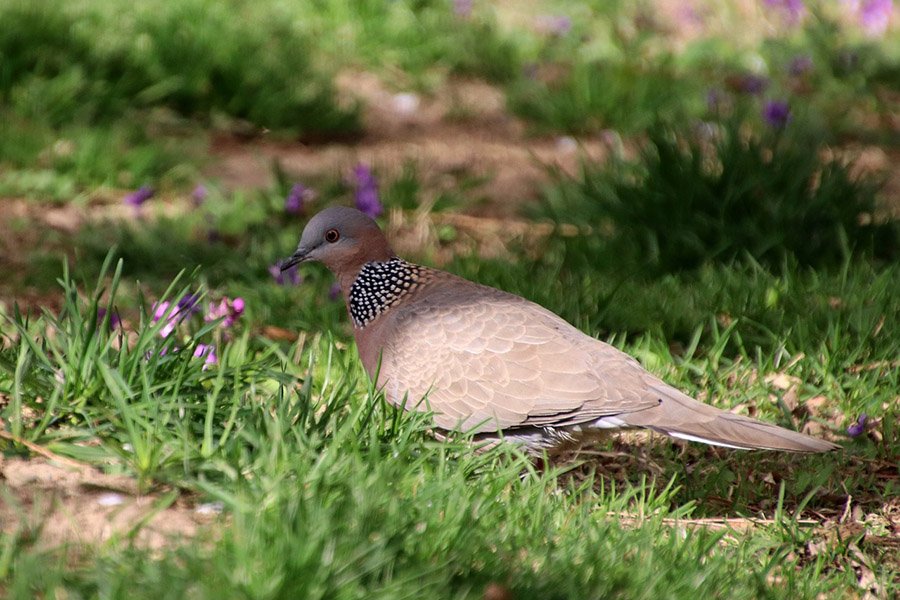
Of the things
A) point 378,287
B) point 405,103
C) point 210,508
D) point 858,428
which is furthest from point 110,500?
point 405,103

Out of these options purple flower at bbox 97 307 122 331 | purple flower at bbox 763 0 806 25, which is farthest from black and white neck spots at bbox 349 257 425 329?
purple flower at bbox 763 0 806 25

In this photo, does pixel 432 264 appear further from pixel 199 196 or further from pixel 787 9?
pixel 787 9

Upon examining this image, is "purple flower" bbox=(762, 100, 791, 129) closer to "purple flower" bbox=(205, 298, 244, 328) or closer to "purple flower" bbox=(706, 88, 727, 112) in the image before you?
"purple flower" bbox=(706, 88, 727, 112)

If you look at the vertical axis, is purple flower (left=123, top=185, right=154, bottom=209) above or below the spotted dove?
below

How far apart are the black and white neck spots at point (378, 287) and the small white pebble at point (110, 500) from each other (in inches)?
54.2

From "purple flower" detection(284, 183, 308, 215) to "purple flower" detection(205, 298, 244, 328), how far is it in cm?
103

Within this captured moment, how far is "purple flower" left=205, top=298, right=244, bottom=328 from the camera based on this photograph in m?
4.40

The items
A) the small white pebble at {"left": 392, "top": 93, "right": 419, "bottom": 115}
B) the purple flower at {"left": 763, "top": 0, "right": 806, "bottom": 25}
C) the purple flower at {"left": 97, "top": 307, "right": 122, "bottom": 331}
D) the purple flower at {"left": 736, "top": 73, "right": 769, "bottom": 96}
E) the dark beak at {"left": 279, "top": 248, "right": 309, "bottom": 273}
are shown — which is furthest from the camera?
the purple flower at {"left": 763, "top": 0, "right": 806, "bottom": 25}

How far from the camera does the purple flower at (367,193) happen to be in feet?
19.4

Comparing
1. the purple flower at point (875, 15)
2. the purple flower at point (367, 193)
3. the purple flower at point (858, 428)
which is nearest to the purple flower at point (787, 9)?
the purple flower at point (875, 15)

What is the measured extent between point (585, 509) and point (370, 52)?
18.1 feet

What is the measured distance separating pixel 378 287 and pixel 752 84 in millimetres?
4213

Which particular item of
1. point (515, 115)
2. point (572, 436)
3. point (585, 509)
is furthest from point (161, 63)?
point (585, 509)

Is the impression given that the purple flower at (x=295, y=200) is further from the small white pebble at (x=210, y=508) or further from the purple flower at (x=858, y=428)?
the small white pebble at (x=210, y=508)
